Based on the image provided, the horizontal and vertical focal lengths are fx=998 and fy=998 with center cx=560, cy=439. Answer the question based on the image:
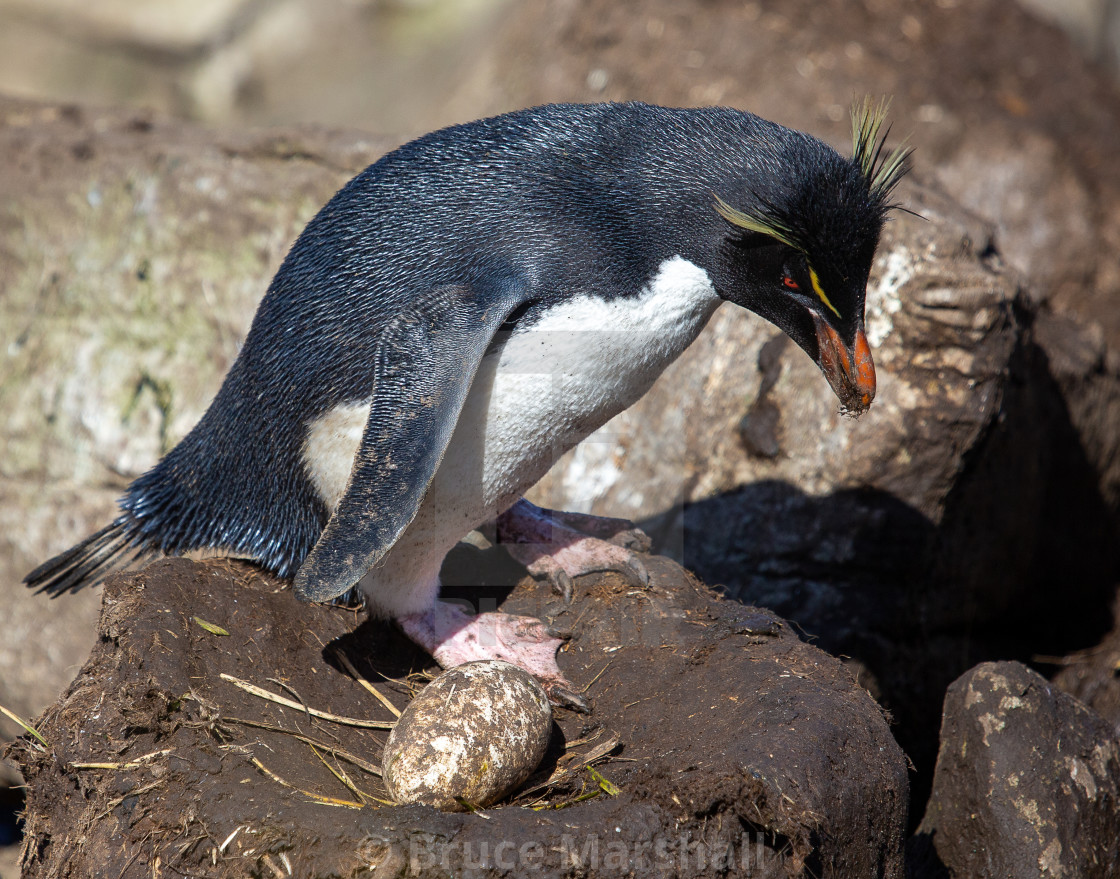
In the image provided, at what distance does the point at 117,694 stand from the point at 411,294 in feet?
3.60

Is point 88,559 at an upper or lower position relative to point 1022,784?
upper

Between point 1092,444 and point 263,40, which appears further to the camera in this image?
point 263,40

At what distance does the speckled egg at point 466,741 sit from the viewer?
203 cm

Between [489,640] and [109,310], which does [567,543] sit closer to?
[489,640]

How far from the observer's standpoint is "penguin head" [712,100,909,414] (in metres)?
2.25

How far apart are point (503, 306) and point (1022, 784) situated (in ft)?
5.70

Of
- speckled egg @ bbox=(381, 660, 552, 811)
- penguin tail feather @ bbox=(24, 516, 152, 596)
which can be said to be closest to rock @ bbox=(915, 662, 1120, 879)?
speckled egg @ bbox=(381, 660, 552, 811)

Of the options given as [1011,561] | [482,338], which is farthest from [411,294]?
[1011,561]

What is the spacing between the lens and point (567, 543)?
301 centimetres

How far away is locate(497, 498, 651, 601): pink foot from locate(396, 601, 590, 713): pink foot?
0.67 feet

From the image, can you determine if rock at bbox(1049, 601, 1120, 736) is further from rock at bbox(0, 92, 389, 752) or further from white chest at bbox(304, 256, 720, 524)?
rock at bbox(0, 92, 389, 752)

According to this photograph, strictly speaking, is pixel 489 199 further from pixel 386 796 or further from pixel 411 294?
pixel 386 796

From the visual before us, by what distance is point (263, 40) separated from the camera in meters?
8.75

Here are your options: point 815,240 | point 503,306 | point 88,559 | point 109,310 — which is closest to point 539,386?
point 503,306
